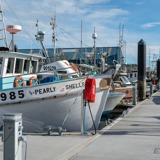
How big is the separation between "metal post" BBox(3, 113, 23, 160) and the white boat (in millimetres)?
5947

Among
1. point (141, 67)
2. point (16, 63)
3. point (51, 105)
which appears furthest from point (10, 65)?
point (141, 67)

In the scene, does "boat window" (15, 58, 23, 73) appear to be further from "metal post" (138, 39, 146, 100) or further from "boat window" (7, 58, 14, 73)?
"metal post" (138, 39, 146, 100)

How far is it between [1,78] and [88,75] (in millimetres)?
2887

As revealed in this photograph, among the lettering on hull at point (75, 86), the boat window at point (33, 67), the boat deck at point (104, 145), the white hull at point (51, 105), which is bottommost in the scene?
the boat deck at point (104, 145)

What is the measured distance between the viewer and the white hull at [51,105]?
35.2 ft

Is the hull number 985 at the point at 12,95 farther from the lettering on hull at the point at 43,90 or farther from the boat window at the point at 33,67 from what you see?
the boat window at the point at 33,67

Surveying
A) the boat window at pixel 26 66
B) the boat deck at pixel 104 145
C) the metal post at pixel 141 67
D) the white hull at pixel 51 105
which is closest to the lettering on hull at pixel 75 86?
the white hull at pixel 51 105

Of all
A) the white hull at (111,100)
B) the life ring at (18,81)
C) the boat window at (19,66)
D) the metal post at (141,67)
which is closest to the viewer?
the life ring at (18,81)

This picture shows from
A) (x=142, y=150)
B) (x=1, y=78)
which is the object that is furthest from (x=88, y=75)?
(x=142, y=150)

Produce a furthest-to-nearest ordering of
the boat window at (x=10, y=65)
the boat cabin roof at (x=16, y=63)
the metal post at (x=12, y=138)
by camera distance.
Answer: the boat window at (x=10, y=65) → the boat cabin roof at (x=16, y=63) → the metal post at (x=12, y=138)

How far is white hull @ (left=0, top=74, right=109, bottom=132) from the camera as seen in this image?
35.2 ft

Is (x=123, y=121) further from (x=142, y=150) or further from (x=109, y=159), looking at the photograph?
(x=109, y=159)

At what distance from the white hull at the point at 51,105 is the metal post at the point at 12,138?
5.95 meters

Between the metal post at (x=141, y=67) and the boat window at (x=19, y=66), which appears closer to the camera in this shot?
the boat window at (x=19, y=66)
